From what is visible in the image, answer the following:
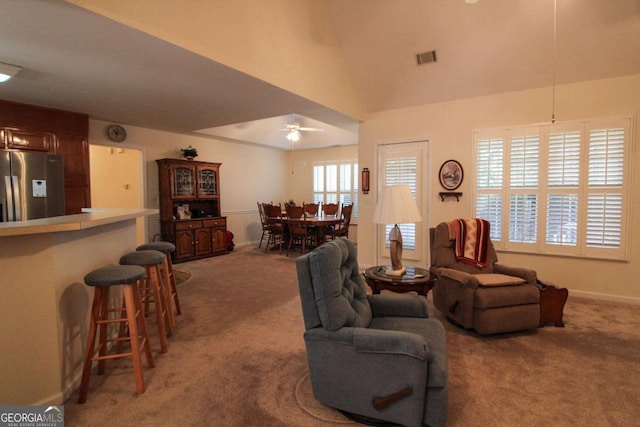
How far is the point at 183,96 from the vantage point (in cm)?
384

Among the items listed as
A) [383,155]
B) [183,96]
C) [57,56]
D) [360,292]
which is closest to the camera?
[360,292]

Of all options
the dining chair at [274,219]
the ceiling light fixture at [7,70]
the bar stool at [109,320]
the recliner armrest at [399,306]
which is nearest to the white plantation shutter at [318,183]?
the dining chair at [274,219]

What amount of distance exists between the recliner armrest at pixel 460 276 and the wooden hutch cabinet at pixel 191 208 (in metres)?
4.46

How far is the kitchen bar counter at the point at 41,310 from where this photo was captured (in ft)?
5.73

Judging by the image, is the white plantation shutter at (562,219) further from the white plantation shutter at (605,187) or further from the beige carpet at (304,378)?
the beige carpet at (304,378)

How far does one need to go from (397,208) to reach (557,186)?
2.44m

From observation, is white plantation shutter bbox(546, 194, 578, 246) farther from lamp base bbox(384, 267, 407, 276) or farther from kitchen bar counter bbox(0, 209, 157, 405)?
kitchen bar counter bbox(0, 209, 157, 405)

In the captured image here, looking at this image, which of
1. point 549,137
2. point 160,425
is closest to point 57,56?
point 160,425

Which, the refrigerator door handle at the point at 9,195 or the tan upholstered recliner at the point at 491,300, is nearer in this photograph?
the tan upholstered recliner at the point at 491,300

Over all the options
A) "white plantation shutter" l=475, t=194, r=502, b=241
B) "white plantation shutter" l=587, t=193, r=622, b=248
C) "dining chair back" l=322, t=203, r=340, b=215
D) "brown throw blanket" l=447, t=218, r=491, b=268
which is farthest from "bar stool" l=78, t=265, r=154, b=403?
"dining chair back" l=322, t=203, r=340, b=215

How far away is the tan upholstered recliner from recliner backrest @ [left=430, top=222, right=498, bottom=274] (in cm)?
14

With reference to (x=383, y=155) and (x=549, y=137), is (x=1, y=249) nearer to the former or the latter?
(x=383, y=155)

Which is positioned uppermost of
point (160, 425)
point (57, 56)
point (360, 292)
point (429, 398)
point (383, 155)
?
point (57, 56)

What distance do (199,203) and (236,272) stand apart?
7.33 ft
